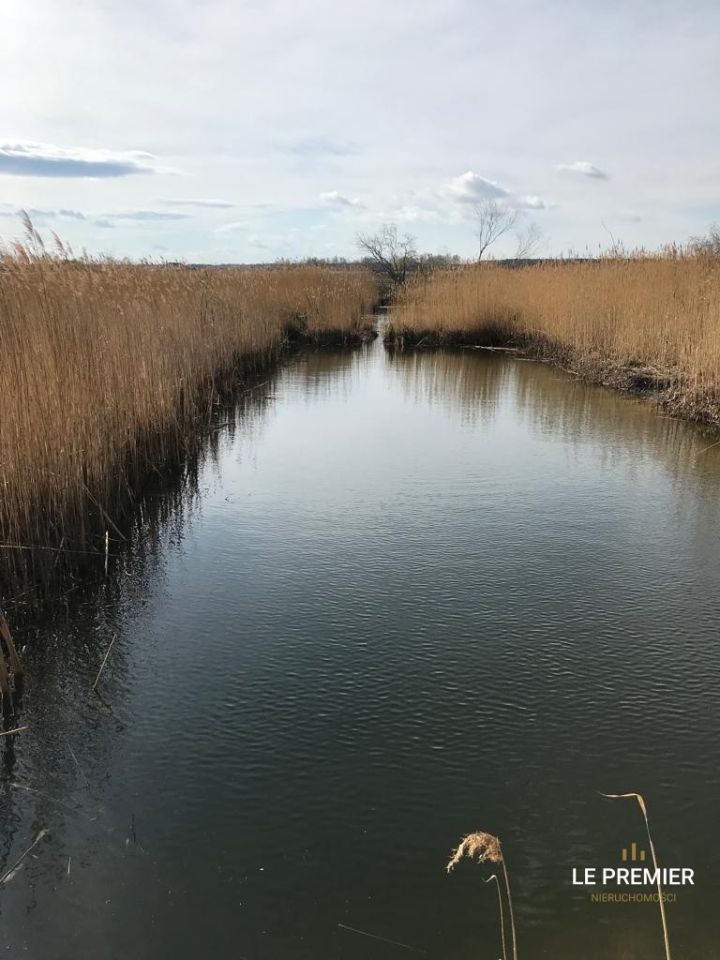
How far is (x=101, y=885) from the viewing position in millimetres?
1547

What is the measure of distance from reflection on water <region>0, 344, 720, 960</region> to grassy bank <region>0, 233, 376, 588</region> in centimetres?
30

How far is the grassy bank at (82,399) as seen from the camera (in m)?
2.79

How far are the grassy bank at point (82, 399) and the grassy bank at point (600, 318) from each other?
13.8 feet

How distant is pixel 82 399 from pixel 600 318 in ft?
21.9

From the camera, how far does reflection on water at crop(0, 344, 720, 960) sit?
1486 mm

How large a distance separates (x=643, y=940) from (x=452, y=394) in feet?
20.7

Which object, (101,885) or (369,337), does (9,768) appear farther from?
(369,337)

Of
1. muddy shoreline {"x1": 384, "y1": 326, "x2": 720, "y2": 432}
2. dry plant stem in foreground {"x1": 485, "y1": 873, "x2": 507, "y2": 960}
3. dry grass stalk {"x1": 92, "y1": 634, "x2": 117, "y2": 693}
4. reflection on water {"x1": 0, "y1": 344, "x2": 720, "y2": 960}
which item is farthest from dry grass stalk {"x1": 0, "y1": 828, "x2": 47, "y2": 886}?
muddy shoreline {"x1": 384, "y1": 326, "x2": 720, "y2": 432}

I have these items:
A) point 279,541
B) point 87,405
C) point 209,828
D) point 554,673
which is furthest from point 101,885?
point 87,405

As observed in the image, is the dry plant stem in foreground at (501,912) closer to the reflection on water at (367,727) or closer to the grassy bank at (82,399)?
the reflection on water at (367,727)

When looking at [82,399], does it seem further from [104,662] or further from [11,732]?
[11,732]

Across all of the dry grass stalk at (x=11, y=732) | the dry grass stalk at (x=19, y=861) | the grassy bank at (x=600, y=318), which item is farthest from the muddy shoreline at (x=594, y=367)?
the dry grass stalk at (x=19, y=861)

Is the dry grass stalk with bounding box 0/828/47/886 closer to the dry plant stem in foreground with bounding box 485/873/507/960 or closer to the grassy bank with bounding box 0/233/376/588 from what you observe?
the dry plant stem in foreground with bounding box 485/873/507/960

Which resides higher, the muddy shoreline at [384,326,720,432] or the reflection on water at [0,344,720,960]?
the muddy shoreline at [384,326,720,432]
